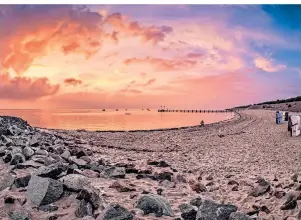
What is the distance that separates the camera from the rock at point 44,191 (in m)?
5.44

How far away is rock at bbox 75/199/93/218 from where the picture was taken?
16.5 ft

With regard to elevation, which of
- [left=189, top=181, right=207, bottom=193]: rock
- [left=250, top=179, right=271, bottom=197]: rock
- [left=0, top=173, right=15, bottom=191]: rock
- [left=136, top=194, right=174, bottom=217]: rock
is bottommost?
[left=189, top=181, right=207, bottom=193]: rock

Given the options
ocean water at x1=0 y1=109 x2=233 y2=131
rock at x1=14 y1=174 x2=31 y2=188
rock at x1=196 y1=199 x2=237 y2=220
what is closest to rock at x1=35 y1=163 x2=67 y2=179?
rock at x1=14 y1=174 x2=31 y2=188

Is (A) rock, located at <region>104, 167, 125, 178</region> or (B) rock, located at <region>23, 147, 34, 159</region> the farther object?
(B) rock, located at <region>23, 147, 34, 159</region>

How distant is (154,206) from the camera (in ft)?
17.6

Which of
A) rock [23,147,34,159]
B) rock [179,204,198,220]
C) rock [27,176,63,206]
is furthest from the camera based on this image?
rock [23,147,34,159]

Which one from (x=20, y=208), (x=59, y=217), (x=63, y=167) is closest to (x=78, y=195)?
(x=59, y=217)

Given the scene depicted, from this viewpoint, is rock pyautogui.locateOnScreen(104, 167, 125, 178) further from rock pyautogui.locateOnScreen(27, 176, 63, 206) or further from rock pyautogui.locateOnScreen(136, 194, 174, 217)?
rock pyautogui.locateOnScreen(136, 194, 174, 217)

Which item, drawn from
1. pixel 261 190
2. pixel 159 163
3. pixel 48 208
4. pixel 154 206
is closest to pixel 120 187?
pixel 154 206

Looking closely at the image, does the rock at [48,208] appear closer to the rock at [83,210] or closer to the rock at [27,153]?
the rock at [83,210]

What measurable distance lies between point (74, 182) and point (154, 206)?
1561 mm

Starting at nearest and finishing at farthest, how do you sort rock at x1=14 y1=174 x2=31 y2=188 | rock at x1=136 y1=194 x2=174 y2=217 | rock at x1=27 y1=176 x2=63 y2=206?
1. rock at x1=136 y1=194 x2=174 y2=217
2. rock at x1=27 y1=176 x2=63 y2=206
3. rock at x1=14 y1=174 x2=31 y2=188

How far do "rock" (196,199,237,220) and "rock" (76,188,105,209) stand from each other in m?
1.58
